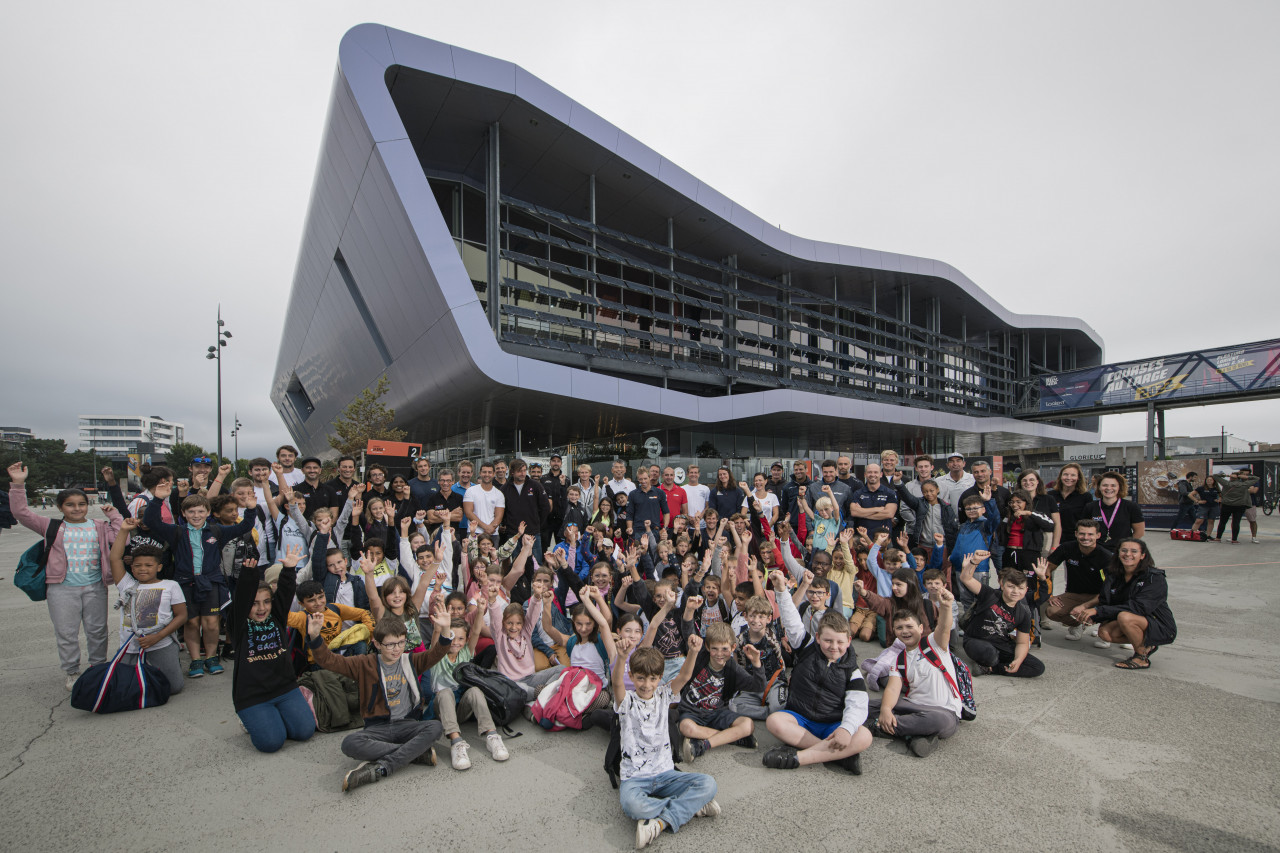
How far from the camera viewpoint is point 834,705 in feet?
12.2

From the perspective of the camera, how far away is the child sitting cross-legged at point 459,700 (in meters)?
3.68

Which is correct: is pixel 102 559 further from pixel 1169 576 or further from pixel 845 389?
pixel 845 389

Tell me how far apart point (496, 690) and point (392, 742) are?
774mm

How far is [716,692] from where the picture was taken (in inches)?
161

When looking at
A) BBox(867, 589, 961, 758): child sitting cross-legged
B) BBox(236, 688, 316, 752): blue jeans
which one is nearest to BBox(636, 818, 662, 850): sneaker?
BBox(867, 589, 961, 758): child sitting cross-legged

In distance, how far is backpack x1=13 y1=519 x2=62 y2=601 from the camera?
4.80 metres

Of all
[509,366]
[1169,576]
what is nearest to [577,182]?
[509,366]

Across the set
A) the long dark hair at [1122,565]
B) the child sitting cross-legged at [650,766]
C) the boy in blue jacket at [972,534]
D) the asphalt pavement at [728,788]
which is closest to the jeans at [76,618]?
the asphalt pavement at [728,788]

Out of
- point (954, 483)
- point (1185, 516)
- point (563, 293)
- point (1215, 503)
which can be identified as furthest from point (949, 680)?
point (563, 293)

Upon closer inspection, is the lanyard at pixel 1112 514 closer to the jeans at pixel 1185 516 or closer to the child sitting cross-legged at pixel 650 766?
the child sitting cross-legged at pixel 650 766

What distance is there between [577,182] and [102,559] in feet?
60.5

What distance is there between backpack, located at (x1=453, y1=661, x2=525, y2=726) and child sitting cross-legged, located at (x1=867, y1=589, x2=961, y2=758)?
261cm

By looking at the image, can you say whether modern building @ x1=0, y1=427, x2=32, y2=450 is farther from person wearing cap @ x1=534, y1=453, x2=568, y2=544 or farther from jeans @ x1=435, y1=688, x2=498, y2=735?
jeans @ x1=435, y1=688, x2=498, y2=735

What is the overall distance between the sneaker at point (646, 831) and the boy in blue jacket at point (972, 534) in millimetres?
4663
